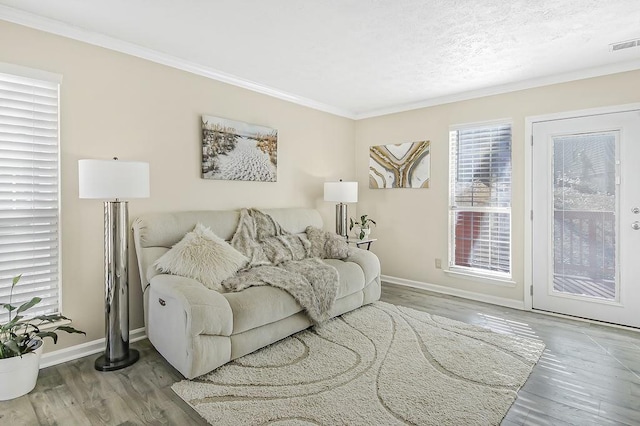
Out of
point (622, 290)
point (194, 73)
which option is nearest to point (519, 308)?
point (622, 290)

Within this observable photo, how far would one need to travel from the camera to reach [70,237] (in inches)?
104

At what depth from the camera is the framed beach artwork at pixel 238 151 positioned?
3.49 m

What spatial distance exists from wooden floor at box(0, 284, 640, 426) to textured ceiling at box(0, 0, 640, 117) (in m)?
2.47

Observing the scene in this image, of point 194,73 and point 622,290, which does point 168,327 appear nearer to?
point 194,73

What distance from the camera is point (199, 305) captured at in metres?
2.25

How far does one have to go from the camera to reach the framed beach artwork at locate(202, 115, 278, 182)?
11.5ft

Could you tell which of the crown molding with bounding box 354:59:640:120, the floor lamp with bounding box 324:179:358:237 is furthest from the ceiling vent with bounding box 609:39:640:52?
the floor lamp with bounding box 324:179:358:237

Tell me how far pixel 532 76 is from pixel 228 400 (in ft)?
13.3

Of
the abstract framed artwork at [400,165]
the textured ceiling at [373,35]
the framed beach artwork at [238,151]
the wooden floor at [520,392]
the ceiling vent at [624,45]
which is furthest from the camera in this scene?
the abstract framed artwork at [400,165]

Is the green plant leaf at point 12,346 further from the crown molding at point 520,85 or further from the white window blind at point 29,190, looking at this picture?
the crown molding at point 520,85

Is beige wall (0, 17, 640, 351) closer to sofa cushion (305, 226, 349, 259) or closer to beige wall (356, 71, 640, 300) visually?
beige wall (356, 71, 640, 300)

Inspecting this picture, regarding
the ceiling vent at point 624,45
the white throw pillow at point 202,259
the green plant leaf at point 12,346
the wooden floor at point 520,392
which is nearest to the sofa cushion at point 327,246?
the white throw pillow at point 202,259

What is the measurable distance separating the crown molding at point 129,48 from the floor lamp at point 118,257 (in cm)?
108

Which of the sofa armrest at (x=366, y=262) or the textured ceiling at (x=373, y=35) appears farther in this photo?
the sofa armrest at (x=366, y=262)
